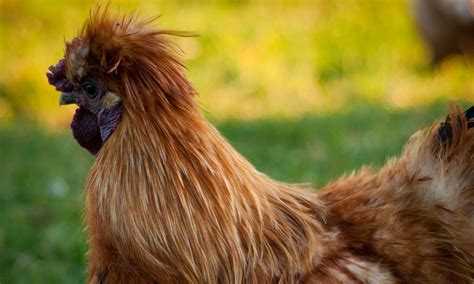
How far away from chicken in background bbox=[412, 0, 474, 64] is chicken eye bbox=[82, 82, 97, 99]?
729 centimetres

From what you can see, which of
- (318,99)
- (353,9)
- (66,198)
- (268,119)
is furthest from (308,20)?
(66,198)

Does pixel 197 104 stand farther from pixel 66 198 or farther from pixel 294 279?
pixel 66 198

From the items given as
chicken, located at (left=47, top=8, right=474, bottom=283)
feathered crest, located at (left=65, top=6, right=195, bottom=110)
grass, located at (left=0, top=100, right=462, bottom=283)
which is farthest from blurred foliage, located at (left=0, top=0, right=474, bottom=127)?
chicken, located at (left=47, top=8, right=474, bottom=283)

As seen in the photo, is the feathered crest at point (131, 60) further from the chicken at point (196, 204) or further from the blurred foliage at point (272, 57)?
the blurred foliage at point (272, 57)

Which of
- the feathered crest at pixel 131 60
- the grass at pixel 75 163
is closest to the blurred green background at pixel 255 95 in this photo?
the grass at pixel 75 163

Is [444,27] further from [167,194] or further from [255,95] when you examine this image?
[167,194]

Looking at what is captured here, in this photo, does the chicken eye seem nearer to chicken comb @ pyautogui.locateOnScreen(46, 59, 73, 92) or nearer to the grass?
chicken comb @ pyautogui.locateOnScreen(46, 59, 73, 92)

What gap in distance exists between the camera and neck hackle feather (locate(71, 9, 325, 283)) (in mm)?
3594

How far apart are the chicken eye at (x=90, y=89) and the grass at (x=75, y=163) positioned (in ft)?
6.85

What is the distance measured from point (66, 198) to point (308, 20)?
5.98 metres

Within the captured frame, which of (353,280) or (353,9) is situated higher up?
(353,9)

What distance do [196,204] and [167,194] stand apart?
0.40 ft

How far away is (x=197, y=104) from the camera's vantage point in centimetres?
378

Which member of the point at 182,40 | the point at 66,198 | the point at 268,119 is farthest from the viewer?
the point at 182,40
